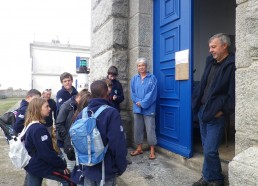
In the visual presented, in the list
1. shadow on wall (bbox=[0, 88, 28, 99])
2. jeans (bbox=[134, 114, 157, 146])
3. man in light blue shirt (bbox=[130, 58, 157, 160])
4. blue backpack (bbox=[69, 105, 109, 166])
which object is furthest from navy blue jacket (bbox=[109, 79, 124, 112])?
shadow on wall (bbox=[0, 88, 28, 99])

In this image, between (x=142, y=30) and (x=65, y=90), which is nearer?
(x=65, y=90)

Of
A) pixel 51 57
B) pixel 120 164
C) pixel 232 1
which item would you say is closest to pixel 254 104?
pixel 120 164

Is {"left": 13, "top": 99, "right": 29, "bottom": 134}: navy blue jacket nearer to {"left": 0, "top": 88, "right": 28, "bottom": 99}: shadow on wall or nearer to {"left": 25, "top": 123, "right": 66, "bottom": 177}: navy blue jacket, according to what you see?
{"left": 25, "top": 123, "right": 66, "bottom": 177}: navy blue jacket

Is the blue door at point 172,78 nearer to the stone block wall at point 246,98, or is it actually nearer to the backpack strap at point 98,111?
the stone block wall at point 246,98

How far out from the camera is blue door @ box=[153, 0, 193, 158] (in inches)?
149

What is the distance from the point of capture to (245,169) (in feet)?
6.68

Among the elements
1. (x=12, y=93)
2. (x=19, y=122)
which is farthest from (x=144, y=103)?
(x=12, y=93)

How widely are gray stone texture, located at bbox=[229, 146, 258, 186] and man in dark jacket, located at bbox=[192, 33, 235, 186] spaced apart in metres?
0.64

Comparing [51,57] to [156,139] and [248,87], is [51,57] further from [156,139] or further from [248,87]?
[248,87]

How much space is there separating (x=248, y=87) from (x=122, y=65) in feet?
9.77

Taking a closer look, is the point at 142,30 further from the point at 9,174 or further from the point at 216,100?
the point at 9,174

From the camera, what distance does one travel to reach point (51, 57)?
108ft

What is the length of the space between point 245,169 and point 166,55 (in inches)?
102

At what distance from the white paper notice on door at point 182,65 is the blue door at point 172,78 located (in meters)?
0.05
